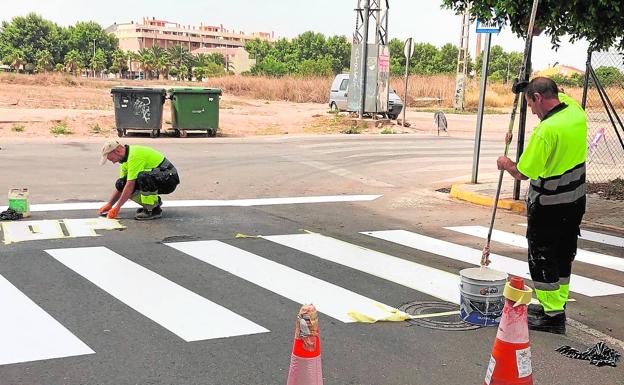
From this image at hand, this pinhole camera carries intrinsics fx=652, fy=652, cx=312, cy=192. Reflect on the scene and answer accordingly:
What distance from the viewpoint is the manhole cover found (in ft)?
16.7

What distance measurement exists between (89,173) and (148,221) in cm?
488

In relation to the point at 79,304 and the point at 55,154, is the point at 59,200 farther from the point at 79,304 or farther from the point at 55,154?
the point at 55,154

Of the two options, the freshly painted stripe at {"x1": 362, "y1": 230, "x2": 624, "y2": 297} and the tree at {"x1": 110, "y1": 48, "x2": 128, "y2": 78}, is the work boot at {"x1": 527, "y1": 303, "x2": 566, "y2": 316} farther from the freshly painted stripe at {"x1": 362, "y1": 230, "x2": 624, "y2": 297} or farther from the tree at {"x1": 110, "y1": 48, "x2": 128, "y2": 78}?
the tree at {"x1": 110, "y1": 48, "x2": 128, "y2": 78}

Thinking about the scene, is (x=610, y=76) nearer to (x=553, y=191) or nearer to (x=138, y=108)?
(x=553, y=191)

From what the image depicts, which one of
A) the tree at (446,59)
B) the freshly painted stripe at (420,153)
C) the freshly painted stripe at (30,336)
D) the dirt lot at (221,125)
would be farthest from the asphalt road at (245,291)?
the tree at (446,59)

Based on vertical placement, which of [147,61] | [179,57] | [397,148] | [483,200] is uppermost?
[179,57]

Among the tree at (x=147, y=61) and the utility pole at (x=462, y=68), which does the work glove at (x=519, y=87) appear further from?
the tree at (x=147, y=61)

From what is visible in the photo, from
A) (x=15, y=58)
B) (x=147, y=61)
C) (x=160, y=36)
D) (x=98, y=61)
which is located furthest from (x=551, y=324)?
(x=160, y=36)

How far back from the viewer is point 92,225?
829 centimetres

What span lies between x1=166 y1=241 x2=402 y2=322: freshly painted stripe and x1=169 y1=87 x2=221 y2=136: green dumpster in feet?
44.5

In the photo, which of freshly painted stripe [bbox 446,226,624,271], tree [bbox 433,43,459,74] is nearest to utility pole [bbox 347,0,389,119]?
freshly painted stripe [bbox 446,226,624,271]

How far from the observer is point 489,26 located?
10914mm

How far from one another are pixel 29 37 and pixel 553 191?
375 ft

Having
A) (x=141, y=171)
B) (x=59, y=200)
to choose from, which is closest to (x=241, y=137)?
(x=59, y=200)
